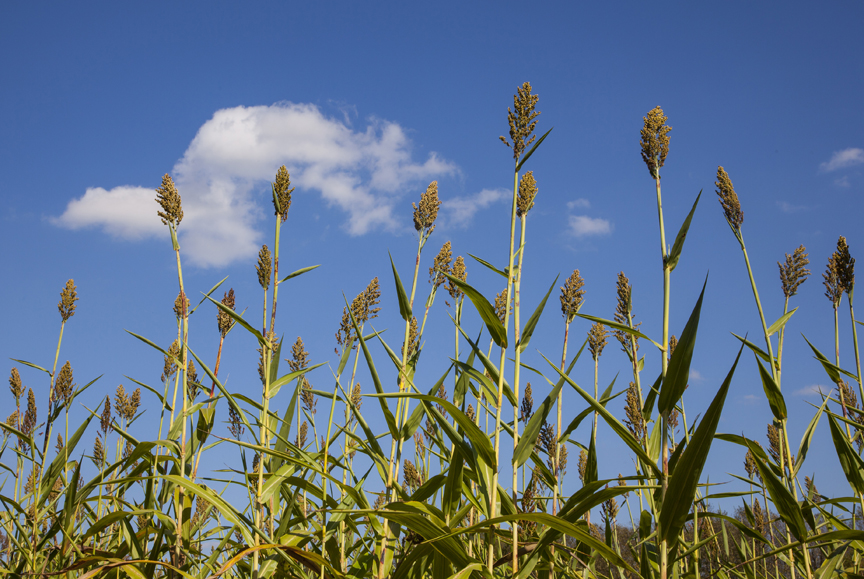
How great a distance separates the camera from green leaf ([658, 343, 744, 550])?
3.92ft

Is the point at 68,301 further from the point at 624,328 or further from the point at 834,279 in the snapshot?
the point at 834,279

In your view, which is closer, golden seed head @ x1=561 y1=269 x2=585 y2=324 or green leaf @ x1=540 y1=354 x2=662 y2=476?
green leaf @ x1=540 y1=354 x2=662 y2=476

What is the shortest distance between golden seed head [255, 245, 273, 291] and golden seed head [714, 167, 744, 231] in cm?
250

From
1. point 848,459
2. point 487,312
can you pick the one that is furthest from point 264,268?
point 848,459

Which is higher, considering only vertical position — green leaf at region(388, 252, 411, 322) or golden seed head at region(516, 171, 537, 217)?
golden seed head at region(516, 171, 537, 217)

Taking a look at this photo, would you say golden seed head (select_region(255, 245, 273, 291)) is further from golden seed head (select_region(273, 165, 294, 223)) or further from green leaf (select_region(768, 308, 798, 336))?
green leaf (select_region(768, 308, 798, 336))

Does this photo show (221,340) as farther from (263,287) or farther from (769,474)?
(769,474)

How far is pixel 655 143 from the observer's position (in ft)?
6.25

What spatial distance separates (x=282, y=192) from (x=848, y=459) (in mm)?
2734

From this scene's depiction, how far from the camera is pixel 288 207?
2.38m

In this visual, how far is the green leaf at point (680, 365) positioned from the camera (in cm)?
129

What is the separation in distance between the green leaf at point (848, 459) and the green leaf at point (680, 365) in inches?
43.6

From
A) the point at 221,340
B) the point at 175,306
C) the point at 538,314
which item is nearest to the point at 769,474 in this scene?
the point at 538,314

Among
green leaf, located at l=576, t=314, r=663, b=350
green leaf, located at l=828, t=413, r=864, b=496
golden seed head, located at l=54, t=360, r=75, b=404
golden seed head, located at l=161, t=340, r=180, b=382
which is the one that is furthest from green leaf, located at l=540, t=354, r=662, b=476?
golden seed head, located at l=161, t=340, r=180, b=382
